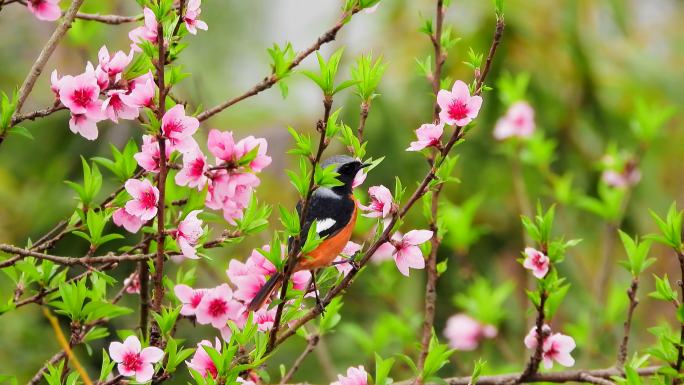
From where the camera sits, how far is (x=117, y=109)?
183 cm

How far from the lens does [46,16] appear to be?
6.55 ft

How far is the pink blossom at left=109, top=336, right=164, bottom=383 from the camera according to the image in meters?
1.75

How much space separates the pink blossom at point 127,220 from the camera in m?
1.93

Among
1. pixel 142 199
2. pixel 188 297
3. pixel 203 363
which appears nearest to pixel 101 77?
pixel 142 199

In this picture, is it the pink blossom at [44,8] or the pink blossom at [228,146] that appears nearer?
the pink blossom at [228,146]

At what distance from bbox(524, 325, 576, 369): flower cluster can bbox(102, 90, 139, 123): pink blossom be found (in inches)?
45.9

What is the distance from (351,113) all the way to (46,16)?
2624mm

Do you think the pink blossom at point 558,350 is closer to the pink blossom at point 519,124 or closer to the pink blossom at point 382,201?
the pink blossom at point 382,201

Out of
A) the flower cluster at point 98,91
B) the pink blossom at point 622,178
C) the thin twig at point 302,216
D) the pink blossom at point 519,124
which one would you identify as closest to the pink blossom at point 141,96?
the flower cluster at point 98,91

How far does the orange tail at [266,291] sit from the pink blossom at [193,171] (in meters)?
0.28

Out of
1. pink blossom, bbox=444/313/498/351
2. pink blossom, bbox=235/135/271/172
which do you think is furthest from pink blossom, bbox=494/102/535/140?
pink blossom, bbox=235/135/271/172

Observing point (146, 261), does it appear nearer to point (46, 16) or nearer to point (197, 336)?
point (46, 16)

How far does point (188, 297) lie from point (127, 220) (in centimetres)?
24

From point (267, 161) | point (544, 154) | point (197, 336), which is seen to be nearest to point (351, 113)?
point (544, 154)
